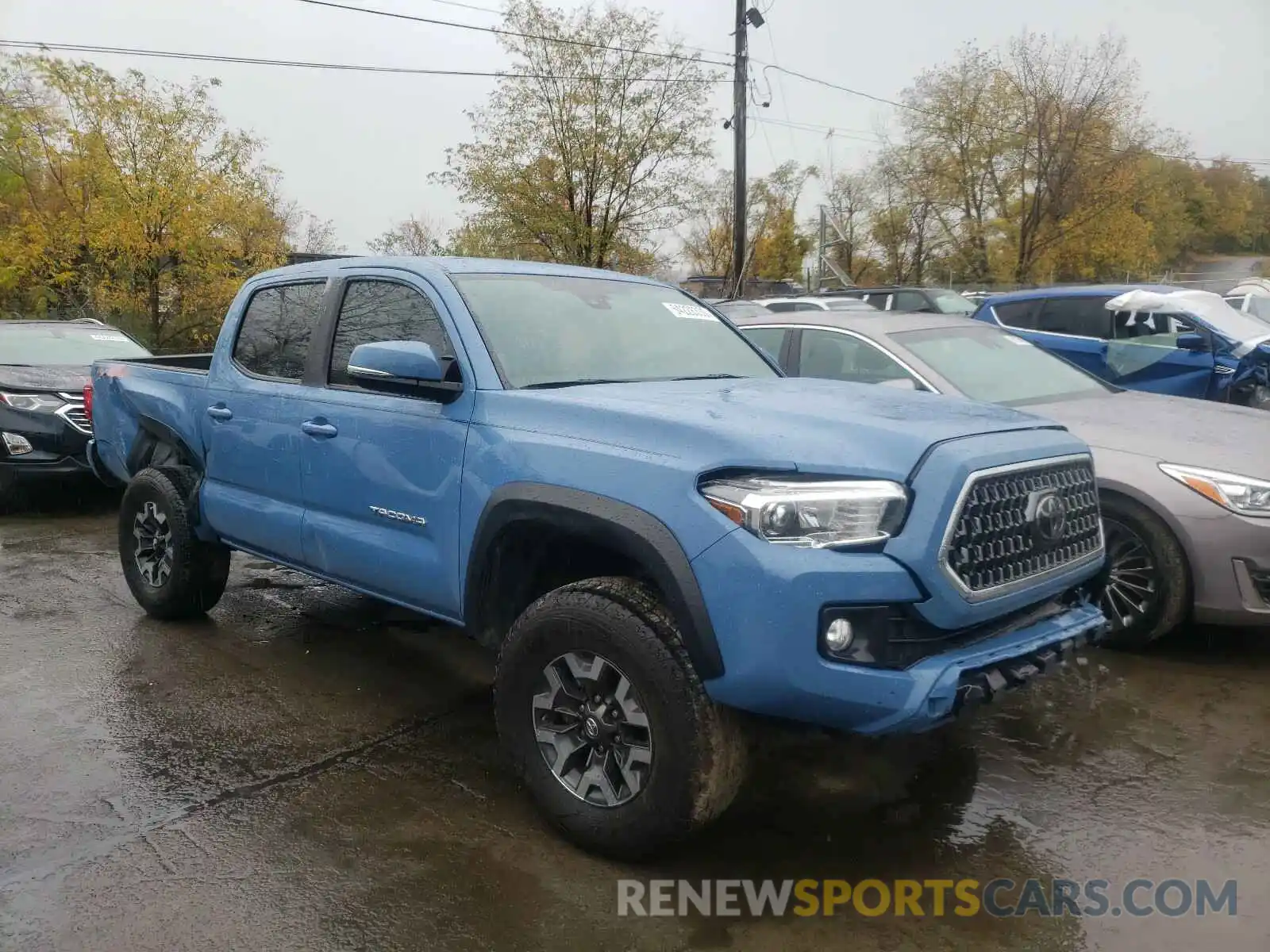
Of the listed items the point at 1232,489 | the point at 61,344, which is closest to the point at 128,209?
the point at 61,344

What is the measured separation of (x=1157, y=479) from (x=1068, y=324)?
6229 millimetres

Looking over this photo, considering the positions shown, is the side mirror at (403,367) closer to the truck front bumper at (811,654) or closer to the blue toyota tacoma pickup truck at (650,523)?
the blue toyota tacoma pickup truck at (650,523)

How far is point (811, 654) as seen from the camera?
2.55m

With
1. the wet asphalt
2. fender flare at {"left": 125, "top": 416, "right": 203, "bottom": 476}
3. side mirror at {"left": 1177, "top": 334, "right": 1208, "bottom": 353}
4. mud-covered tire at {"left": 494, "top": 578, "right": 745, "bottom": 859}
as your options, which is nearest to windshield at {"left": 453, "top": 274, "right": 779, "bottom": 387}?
mud-covered tire at {"left": 494, "top": 578, "right": 745, "bottom": 859}

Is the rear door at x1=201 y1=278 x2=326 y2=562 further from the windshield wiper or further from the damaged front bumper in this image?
the damaged front bumper

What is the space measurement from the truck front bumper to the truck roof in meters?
1.93

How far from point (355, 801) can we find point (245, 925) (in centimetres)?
72

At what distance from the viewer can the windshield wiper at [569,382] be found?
11.5 ft

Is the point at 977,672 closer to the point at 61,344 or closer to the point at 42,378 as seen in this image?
the point at 42,378

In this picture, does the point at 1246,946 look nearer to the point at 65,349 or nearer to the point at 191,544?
the point at 191,544

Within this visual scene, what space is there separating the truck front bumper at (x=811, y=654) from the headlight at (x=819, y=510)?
0.05 meters

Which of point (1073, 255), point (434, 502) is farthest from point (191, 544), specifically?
point (1073, 255)

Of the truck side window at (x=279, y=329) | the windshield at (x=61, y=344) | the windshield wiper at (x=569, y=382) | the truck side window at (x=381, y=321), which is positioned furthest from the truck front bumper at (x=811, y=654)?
the windshield at (x=61, y=344)

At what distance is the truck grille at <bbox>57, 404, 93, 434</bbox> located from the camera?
27.8 ft
